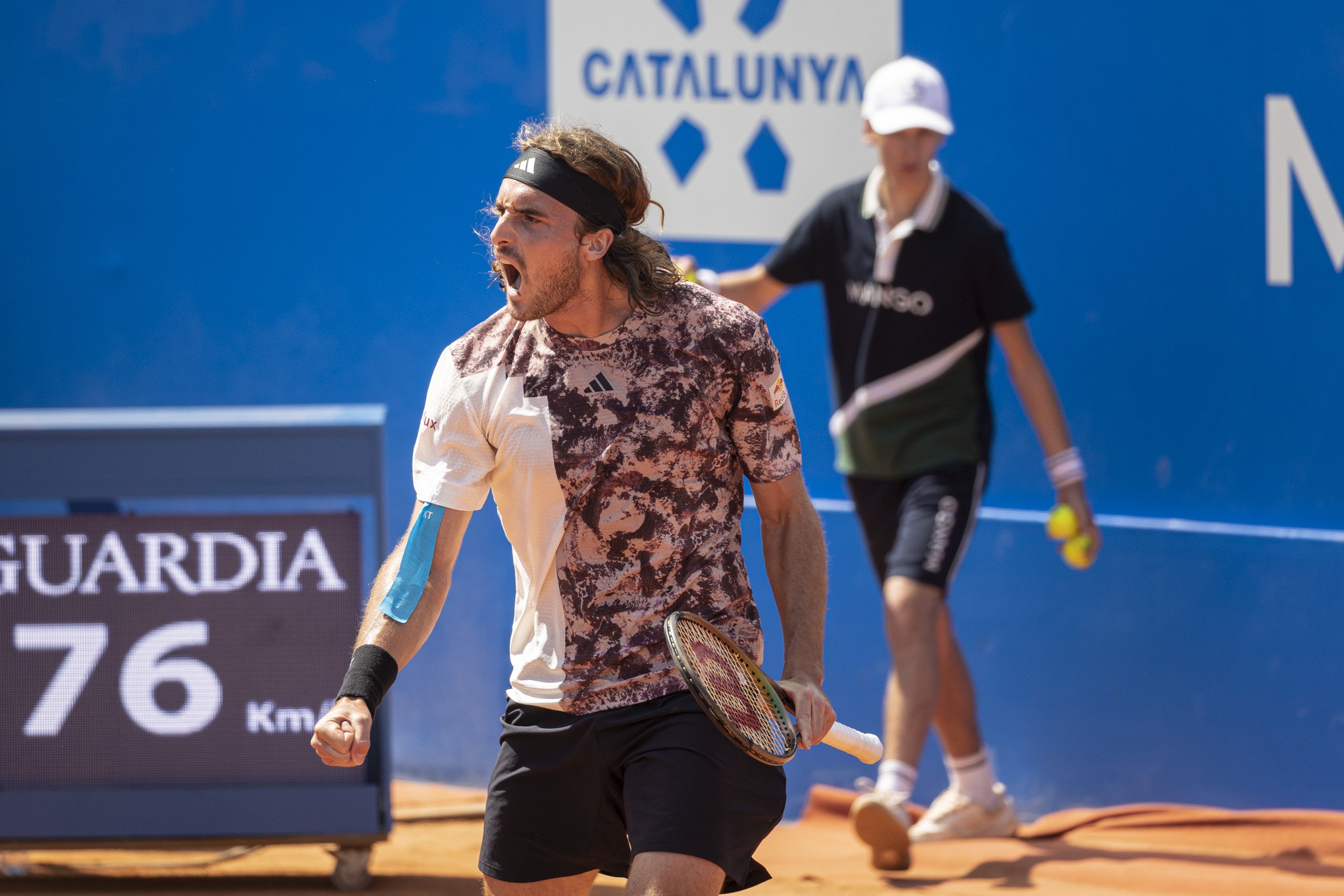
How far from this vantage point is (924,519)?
5.77 m

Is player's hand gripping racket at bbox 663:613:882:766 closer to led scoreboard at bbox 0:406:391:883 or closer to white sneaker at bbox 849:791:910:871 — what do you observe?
led scoreboard at bbox 0:406:391:883

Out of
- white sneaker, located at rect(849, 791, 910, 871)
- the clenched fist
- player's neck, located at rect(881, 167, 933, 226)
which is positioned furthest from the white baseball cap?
the clenched fist

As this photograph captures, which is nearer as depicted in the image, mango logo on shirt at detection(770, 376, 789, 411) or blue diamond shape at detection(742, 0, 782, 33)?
mango logo on shirt at detection(770, 376, 789, 411)

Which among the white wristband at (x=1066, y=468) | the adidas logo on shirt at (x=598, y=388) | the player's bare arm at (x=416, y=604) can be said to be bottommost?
the player's bare arm at (x=416, y=604)

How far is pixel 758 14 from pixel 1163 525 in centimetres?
256

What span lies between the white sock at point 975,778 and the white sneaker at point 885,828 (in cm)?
52

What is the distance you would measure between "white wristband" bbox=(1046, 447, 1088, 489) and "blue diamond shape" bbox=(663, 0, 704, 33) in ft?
7.39

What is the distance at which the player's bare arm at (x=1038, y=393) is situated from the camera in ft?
19.2

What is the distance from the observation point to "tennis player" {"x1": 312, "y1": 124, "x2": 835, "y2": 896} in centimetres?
313

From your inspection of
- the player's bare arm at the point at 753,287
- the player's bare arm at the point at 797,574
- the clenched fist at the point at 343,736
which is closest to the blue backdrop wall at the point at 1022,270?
the player's bare arm at the point at 753,287

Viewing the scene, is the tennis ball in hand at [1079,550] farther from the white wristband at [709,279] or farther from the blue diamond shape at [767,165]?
the blue diamond shape at [767,165]

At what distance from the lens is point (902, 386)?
5934 millimetres

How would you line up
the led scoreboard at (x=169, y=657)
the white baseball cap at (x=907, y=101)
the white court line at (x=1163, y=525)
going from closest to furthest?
the led scoreboard at (x=169, y=657) → the white baseball cap at (x=907, y=101) → the white court line at (x=1163, y=525)

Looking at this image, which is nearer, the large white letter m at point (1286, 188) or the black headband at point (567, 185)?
the black headband at point (567, 185)
